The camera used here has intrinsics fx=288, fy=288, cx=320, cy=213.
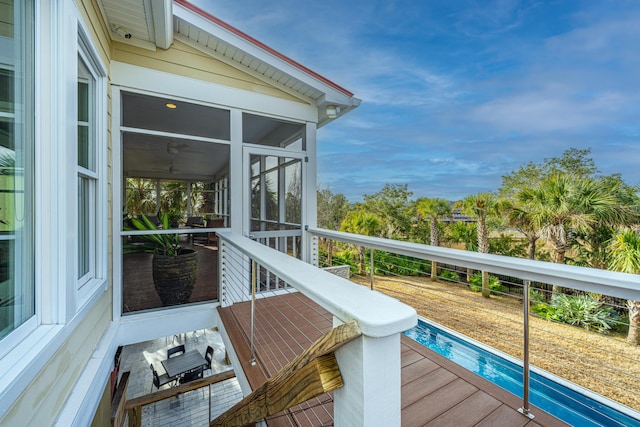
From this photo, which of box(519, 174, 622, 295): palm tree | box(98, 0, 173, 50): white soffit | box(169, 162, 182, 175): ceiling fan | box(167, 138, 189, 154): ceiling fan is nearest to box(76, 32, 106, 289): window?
box(98, 0, 173, 50): white soffit

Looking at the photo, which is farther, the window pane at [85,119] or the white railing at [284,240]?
the white railing at [284,240]

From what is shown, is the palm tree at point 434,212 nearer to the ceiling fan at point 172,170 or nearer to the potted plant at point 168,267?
the ceiling fan at point 172,170

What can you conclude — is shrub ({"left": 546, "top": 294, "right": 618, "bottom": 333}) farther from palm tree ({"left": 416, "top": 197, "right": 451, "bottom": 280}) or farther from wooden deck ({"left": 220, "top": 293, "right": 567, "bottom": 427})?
wooden deck ({"left": 220, "top": 293, "right": 567, "bottom": 427})

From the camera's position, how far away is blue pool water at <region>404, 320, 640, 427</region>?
2.80 meters

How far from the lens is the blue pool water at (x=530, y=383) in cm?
280

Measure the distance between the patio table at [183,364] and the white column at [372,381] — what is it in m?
6.00

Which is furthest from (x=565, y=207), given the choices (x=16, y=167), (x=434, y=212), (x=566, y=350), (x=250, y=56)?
(x=16, y=167)

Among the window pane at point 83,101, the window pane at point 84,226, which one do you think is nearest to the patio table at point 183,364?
the window pane at point 84,226

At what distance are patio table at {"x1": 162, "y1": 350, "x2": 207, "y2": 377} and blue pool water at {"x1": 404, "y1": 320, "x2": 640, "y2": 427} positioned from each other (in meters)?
4.20

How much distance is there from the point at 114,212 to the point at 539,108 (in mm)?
21164

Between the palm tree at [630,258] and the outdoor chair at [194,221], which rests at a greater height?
the outdoor chair at [194,221]

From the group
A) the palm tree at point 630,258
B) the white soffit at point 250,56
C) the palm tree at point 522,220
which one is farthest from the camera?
the palm tree at point 522,220

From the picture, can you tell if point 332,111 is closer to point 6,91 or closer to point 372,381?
point 6,91

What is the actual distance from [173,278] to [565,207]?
10989mm
